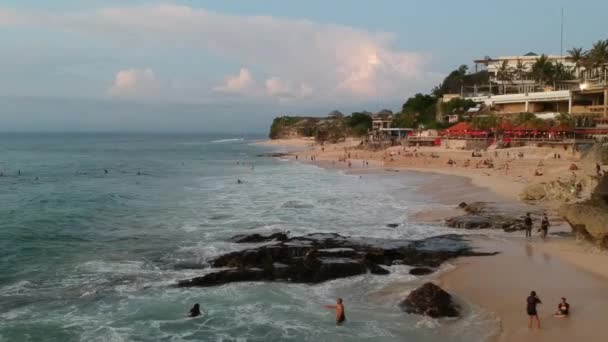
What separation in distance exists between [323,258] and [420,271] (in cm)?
364

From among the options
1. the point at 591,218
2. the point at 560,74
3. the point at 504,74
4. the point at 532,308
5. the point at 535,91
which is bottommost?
the point at 532,308

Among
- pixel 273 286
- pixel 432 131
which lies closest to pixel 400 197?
pixel 273 286

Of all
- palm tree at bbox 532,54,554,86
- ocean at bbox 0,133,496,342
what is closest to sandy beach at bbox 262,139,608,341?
ocean at bbox 0,133,496,342

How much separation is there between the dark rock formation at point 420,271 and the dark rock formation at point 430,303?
2916 millimetres

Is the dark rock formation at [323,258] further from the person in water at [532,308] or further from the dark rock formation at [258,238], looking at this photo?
the person in water at [532,308]

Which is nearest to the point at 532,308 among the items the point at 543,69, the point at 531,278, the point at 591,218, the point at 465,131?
the point at 531,278

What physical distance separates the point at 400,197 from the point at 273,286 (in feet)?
70.4

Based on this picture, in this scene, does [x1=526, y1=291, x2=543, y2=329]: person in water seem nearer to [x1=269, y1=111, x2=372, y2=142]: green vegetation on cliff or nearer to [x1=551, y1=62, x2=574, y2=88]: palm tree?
[x1=551, y1=62, x2=574, y2=88]: palm tree

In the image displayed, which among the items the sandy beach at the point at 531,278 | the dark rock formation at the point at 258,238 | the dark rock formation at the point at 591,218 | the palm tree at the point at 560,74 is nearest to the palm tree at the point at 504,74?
the palm tree at the point at 560,74

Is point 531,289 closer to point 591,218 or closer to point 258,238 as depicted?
point 591,218

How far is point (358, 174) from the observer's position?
2229 inches

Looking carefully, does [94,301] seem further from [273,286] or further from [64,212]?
[64,212]

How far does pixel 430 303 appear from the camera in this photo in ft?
49.9

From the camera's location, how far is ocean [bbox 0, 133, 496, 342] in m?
14.5
